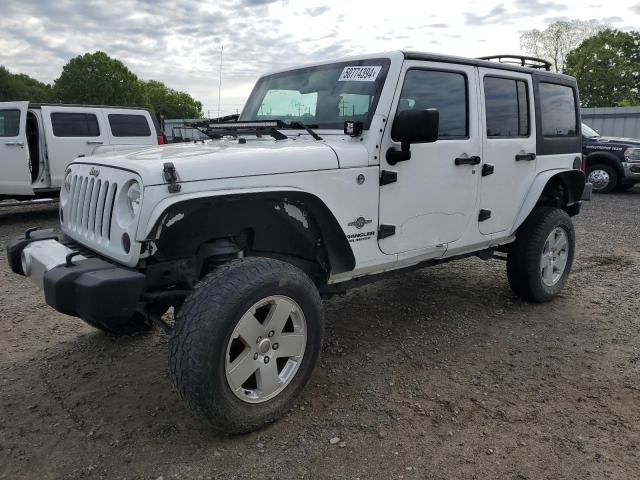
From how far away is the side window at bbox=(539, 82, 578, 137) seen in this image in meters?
4.52

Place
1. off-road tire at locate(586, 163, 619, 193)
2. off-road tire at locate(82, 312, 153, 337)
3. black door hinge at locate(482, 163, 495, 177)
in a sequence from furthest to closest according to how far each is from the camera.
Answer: off-road tire at locate(586, 163, 619, 193) < black door hinge at locate(482, 163, 495, 177) < off-road tire at locate(82, 312, 153, 337)

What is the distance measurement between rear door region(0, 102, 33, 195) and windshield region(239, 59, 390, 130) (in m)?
6.20

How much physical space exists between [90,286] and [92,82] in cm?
5463

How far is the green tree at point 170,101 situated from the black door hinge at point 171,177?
5689 cm

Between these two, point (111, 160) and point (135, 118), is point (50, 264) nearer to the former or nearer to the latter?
point (111, 160)

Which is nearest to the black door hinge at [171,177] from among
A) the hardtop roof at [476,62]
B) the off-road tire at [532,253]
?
the hardtop roof at [476,62]

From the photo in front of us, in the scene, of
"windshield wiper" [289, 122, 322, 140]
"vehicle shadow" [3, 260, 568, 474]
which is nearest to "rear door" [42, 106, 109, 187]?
"vehicle shadow" [3, 260, 568, 474]

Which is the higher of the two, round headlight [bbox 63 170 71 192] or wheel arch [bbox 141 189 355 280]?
round headlight [bbox 63 170 71 192]

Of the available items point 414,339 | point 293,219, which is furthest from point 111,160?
point 414,339

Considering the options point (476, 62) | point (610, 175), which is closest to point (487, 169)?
point (476, 62)

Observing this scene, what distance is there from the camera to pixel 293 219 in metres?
2.97

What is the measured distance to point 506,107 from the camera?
4.16m

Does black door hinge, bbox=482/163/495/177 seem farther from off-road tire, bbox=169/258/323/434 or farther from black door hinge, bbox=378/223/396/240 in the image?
off-road tire, bbox=169/258/323/434

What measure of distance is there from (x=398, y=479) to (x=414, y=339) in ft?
5.39
